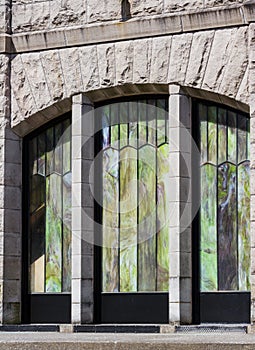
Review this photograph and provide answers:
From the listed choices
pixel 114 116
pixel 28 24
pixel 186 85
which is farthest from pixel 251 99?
pixel 28 24

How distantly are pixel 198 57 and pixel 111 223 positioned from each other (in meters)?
3.00

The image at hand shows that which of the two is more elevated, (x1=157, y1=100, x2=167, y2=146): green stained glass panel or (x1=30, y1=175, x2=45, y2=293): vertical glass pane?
(x1=157, y1=100, x2=167, y2=146): green stained glass panel

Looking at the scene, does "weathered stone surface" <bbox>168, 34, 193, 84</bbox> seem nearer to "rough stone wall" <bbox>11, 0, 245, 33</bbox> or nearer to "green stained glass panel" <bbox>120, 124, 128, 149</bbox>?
"rough stone wall" <bbox>11, 0, 245, 33</bbox>

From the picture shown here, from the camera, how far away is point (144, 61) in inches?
725

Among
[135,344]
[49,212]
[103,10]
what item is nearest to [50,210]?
[49,212]

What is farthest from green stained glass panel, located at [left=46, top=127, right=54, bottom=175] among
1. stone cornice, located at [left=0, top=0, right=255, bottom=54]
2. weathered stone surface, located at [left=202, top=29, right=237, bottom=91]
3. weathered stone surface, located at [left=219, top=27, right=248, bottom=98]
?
weathered stone surface, located at [left=219, top=27, right=248, bottom=98]

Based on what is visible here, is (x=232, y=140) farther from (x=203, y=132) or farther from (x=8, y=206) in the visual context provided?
(x=8, y=206)

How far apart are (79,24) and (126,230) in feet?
10.8

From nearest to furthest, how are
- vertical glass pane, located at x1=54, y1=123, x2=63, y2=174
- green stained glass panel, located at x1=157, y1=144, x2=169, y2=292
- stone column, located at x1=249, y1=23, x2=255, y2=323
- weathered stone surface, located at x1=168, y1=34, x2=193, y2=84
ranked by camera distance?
1. stone column, located at x1=249, y1=23, x2=255, y2=323
2. weathered stone surface, located at x1=168, y1=34, x2=193, y2=84
3. green stained glass panel, located at x1=157, y1=144, x2=169, y2=292
4. vertical glass pane, located at x1=54, y1=123, x2=63, y2=174

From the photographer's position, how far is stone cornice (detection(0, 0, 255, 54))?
57.9ft

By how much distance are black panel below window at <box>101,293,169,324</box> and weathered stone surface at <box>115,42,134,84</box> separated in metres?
3.31

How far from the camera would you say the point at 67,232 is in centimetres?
1930

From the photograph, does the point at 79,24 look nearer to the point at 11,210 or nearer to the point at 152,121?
the point at 152,121

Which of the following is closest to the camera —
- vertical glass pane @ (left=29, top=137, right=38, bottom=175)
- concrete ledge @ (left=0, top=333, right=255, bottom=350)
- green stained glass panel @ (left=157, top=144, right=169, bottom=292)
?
concrete ledge @ (left=0, top=333, right=255, bottom=350)
